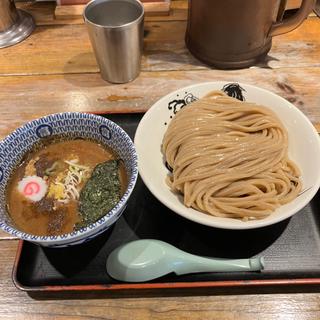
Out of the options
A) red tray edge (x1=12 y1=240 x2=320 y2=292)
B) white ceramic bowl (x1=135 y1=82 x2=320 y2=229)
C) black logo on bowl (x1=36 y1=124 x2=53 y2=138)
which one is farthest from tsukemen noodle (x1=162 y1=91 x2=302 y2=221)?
black logo on bowl (x1=36 y1=124 x2=53 y2=138)

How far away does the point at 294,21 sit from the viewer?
1347mm

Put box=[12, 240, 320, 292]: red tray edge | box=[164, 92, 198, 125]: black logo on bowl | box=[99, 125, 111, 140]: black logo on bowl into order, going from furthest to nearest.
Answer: box=[164, 92, 198, 125]: black logo on bowl
box=[99, 125, 111, 140]: black logo on bowl
box=[12, 240, 320, 292]: red tray edge

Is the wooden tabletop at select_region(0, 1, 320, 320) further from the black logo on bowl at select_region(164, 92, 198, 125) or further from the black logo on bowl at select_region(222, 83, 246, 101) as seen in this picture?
the black logo on bowl at select_region(222, 83, 246, 101)

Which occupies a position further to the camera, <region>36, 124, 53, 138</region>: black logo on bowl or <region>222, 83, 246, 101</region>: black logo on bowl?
<region>222, 83, 246, 101</region>: black logo on bowl

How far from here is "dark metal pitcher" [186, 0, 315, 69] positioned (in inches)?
50.8

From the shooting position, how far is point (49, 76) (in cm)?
150

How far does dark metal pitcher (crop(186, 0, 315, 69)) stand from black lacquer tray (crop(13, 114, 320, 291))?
68 cm

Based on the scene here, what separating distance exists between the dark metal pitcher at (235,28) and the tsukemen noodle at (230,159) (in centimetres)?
36

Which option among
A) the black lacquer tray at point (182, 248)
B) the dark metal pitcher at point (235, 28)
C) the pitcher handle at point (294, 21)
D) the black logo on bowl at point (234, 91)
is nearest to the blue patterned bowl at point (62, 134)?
the black lacquer tray at point (182, 248)

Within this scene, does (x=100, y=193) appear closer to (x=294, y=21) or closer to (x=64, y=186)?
(x=64, y=186)

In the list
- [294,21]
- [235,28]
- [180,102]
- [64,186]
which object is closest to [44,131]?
[64,186]

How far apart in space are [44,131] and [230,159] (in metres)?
0.50

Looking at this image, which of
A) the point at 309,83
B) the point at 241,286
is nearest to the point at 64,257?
the point at 241,286

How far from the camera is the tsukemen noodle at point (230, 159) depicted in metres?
0.94
